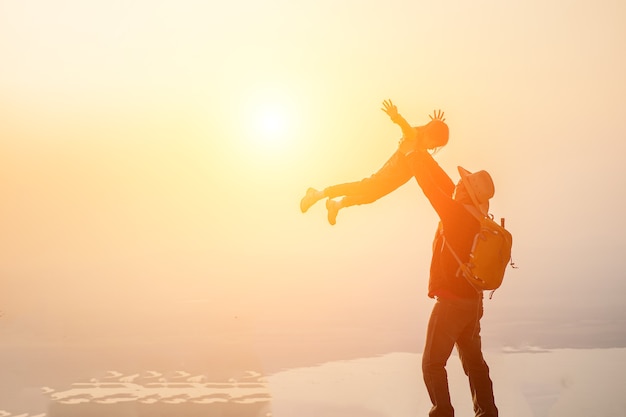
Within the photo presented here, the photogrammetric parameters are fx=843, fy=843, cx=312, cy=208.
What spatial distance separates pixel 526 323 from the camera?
757 inches

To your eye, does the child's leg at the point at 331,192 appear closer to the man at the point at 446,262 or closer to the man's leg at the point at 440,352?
the man at the point at 446,262

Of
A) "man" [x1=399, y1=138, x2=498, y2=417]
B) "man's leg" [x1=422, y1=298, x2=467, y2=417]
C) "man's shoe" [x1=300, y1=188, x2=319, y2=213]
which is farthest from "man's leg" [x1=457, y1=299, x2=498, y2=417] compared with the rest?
"man's shoe" [x1=300, y1=188, x2=319, y2=213]

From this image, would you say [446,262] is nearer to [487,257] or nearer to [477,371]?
[487,257]

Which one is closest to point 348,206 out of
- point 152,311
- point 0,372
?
point 0,372

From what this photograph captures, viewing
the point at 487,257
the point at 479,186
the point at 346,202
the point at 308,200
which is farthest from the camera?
the point at 308,200

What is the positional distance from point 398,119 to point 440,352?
1828 mm

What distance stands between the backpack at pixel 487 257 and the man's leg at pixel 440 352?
0.28 m

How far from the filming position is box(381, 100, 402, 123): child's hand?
6.54 m

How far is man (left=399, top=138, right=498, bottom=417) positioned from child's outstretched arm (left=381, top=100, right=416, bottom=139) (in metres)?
0.05

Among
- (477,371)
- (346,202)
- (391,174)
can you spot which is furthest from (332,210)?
(477,371)

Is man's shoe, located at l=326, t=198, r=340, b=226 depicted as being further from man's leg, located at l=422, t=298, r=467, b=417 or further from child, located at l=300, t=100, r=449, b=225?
man's leg, located at l=422, t=298, r=467, b=417

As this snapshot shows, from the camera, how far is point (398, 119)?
660cm

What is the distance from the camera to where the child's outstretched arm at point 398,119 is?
6547mm

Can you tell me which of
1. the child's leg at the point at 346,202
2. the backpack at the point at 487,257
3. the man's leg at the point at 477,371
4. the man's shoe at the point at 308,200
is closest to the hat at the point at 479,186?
the backpack at the point at 487,257
